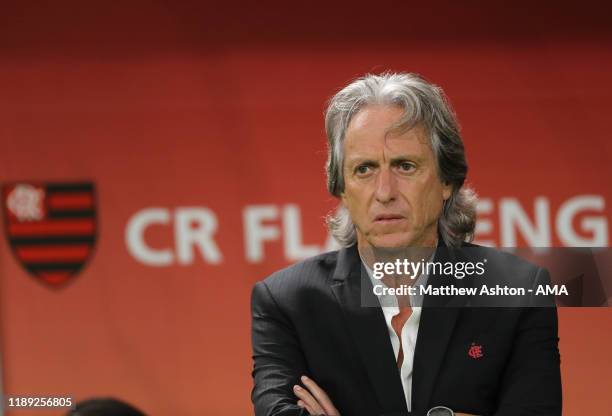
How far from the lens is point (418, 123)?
2.32 metres

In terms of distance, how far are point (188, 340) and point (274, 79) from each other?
1.07 metres

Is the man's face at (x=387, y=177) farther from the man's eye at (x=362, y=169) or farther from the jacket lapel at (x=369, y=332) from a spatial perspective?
the jacket lapel at (x=369, y=332)

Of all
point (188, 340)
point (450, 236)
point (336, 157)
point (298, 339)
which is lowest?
point (188, 340)

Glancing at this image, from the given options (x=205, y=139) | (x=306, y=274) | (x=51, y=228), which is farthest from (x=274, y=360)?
(x=51, y=228)

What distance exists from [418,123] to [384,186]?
16 centimetres

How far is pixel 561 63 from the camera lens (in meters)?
3.81

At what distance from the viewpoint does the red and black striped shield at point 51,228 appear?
397cm

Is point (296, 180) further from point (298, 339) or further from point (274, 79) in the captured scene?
point (298, 339)

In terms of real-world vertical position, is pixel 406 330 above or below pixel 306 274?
below

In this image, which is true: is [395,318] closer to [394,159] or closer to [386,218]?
[386,218]

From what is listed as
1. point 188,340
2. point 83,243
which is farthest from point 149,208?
point 188,340

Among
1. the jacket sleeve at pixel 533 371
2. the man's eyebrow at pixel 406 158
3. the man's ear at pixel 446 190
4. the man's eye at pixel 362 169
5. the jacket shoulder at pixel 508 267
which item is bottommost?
the jacket sleeve at pixel 533 371

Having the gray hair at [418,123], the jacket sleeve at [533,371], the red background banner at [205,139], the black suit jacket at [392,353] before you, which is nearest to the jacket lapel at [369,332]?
the black suit jacket at [392,353]

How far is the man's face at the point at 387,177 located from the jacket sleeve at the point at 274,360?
11.2 inches
